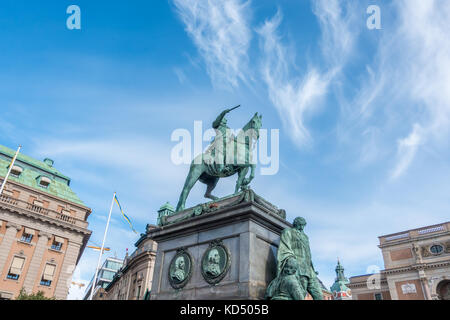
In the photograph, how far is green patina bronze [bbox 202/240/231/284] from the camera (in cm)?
850

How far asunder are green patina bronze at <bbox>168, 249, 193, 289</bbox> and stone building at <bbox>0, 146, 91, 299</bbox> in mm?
37923

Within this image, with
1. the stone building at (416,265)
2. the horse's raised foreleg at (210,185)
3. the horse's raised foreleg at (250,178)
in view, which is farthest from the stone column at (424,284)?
the horse's raised foreleg at (250,178)

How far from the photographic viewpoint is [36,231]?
→ 141 ft

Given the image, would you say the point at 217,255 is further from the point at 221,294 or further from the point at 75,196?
the point at 75,196

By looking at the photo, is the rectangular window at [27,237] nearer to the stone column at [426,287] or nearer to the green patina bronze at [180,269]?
the green patina bronze at [180,269]

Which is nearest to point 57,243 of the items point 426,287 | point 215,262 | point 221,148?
point 221,148

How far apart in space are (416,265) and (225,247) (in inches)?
2080

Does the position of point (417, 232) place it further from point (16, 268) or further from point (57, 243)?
point (16, 268)

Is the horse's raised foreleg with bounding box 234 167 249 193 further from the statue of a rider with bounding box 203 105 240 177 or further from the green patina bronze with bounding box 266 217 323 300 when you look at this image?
the green patina bronze with bounding box 266 217 323 300

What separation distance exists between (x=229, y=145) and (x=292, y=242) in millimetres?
4036

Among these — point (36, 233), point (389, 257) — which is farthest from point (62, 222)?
point (389, 257)

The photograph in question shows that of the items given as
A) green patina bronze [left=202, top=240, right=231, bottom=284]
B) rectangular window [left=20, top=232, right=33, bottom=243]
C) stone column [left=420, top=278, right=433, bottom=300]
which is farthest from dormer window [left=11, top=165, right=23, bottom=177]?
stone column [left=420, top=278, right=433, bottom=300]

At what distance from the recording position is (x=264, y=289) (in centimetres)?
822

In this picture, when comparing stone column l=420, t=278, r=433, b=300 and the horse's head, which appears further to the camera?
stone column l=420, t=278, r=433, b=300
